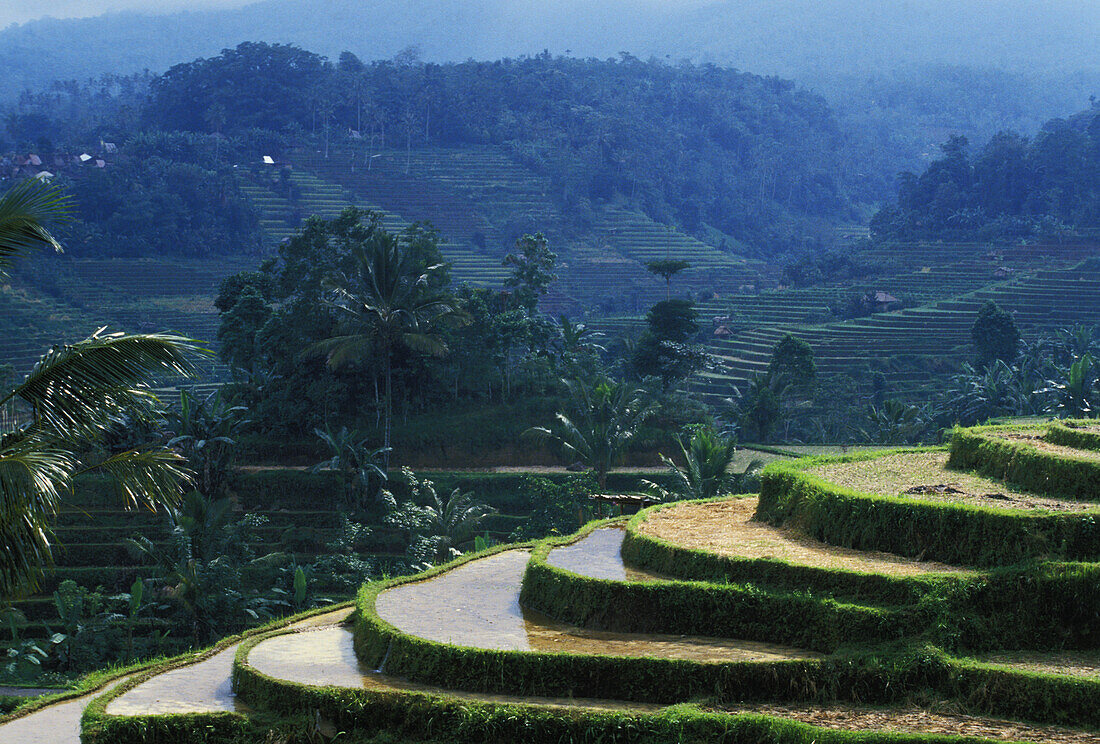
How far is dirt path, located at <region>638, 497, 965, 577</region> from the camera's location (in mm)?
10094

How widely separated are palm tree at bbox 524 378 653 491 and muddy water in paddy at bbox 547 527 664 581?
32.5 ft

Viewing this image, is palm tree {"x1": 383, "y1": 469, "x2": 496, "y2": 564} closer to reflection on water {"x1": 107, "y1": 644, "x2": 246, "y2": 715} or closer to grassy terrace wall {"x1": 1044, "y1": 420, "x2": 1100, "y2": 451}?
reflection on water {"x1": 107, "y1": 644, "x2": 246, "y2": 715}

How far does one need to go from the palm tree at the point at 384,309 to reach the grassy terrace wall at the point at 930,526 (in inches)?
583

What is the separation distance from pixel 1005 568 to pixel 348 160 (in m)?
63.4

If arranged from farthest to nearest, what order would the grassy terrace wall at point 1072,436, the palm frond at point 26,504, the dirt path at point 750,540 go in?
the grassy terrace wall at point 1072,436 → the dirt path at point 750,540 → the palm frond at point 26,504

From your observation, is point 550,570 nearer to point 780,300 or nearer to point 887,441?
point 887,441

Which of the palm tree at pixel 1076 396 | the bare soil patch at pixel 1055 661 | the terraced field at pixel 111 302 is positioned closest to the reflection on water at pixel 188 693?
the bare soil patch at pixel 1055 661

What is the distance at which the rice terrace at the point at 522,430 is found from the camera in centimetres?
866

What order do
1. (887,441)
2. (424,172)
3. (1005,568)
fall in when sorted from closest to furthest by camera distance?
(1005,568), (887,441), (424,172)

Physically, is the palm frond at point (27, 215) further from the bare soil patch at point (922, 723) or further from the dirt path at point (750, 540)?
Answer: the dirt path at point (750, 540)

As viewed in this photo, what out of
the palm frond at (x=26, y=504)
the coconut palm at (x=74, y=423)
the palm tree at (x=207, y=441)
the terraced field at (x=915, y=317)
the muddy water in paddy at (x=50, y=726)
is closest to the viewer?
the palm frond at (x=26, y=504)

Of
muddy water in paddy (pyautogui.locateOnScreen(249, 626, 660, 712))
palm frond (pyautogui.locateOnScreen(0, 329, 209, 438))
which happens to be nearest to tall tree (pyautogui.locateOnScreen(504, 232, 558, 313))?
muddy water in paddy (pyautogui.locateOnScreen(249, 626, 660, 712))

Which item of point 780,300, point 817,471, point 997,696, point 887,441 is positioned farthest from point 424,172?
point 997,696

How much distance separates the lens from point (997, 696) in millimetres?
8305
